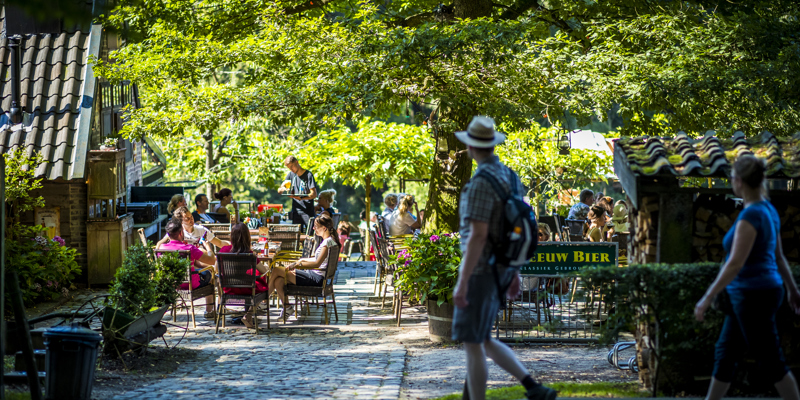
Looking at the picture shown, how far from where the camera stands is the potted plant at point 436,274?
801 centimetres

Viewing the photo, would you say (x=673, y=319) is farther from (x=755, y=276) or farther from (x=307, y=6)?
(x=307, y=6)

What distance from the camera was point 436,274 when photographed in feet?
26.5

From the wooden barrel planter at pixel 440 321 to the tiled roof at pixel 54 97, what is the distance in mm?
6165

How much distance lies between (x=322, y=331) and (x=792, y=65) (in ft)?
21.3

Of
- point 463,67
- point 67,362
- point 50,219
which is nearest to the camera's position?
point 67,362

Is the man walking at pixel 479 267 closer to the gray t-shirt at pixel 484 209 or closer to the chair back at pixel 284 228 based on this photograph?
the gray t-shirt at pixel 484 209

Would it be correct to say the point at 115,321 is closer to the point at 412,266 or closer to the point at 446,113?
the point at 412,266

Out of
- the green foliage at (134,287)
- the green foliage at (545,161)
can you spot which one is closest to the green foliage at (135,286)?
the green foliage at (134,287)

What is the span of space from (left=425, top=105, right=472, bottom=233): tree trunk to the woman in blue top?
666cm

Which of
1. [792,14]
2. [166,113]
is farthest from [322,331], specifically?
[792,14]

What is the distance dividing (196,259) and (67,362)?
164 inches

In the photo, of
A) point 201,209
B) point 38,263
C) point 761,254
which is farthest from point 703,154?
point 201,209

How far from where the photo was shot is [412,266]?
8227 millimetres

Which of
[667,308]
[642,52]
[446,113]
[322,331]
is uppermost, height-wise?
[642,52]
